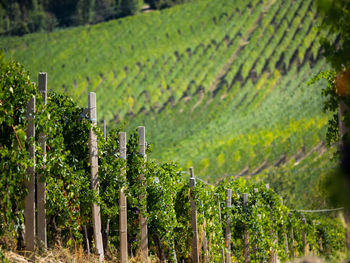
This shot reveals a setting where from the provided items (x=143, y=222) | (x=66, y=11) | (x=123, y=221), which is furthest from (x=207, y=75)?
(x=123, y=221)

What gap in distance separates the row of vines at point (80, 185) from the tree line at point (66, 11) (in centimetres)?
5430

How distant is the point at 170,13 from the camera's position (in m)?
55.9

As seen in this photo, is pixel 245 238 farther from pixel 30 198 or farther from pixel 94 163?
pixel 30 198

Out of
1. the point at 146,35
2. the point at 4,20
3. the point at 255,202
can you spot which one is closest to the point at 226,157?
the point at 255,202

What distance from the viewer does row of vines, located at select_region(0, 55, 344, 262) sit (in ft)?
14.1

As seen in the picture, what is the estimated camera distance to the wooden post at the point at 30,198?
4520mm

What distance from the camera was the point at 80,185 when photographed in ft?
17.6

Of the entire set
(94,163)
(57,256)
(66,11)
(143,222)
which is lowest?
(57,256)

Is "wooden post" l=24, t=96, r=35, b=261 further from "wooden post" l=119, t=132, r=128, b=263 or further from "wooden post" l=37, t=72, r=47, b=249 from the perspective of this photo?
"wooden post" l=119, t=132, r=128, b=263

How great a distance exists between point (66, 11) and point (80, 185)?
65.9 m

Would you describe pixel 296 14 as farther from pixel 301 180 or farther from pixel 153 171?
pixel 153 171

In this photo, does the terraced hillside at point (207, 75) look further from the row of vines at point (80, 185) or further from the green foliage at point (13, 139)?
the green foliage at point (13, 139)

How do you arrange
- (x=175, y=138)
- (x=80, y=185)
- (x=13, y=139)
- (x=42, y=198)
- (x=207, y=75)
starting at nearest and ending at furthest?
1. (x=13, y=139)
2. (x=42, y=198)
3. (x=80, y=185)
4. (x=175, y=138)
5. (x=207, y=75)

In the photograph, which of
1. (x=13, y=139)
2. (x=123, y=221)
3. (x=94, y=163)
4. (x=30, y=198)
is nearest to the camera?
(x=13, y=139)
